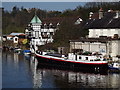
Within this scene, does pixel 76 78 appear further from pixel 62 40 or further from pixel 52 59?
pixel 62 40

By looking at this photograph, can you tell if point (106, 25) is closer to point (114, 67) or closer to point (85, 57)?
point (85, 57)

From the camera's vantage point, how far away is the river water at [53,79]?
17.0 metres

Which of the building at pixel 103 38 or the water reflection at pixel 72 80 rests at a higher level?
the building at pixel 103 38

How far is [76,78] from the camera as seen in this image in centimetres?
1883

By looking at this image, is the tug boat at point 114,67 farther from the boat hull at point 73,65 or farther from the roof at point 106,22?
the roof at point 106,22

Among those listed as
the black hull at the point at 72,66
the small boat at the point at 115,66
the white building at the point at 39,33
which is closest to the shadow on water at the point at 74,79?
the black hull at the point at 72,66

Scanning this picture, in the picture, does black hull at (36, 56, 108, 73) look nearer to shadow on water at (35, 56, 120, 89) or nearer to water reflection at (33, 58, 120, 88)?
shadow on water at (35, 56, 120, 89)

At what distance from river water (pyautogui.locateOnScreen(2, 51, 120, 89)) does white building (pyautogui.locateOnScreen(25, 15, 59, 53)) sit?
449 inches

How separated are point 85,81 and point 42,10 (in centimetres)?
4718

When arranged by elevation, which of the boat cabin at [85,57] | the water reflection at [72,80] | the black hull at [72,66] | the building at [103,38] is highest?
the building at [103,38]

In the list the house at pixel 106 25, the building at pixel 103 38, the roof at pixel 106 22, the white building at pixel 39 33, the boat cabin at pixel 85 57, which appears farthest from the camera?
the white building at pixel 39 33

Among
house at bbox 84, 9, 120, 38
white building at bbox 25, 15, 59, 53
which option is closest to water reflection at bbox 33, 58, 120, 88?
house at bbox 84, 9, 120, 38

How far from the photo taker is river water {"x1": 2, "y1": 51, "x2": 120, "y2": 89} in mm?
16969

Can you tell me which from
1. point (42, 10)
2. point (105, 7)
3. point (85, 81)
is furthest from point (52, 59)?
point (42, 10)
